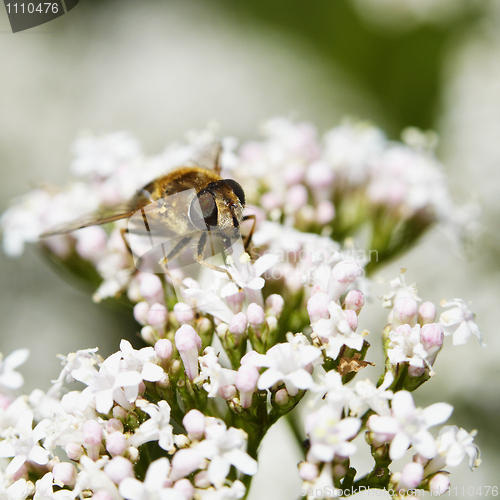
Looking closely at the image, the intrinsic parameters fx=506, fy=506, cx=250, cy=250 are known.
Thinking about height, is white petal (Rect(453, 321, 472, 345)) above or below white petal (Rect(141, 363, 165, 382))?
below

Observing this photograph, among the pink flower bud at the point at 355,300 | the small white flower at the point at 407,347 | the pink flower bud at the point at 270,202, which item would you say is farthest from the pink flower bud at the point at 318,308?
the pink flower bud at the point at 270,202

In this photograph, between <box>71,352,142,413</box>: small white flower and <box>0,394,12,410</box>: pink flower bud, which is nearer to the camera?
<box>71,352,142,413</box>: small white flower

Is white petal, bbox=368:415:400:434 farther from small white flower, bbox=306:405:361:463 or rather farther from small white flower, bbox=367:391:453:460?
small white flower, bbox=306:405:361:463

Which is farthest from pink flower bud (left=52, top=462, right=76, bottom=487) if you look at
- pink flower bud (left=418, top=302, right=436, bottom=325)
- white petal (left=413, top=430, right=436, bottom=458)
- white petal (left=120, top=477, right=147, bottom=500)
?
pink flower bud (left=418, top=302, right=436, bottom=325)

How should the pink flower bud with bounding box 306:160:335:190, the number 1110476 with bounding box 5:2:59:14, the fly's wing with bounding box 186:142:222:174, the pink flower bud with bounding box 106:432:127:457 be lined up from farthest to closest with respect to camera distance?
the number 1110476 with bounding box 5:2:59:14 → the pink flower bud with bounding box 306:160:335:190 → the fly's wing with bounding box 186:142:222:174 → the pink flower bud with bounding box 106:432:127:457

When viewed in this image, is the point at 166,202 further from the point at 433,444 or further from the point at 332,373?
the point at 433,444

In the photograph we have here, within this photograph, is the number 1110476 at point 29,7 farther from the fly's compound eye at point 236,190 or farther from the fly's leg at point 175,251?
the fly's compound eye at point 236,190
